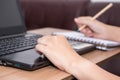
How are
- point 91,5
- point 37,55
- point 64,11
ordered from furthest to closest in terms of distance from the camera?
point 64,11
point 91,5
point 37,55

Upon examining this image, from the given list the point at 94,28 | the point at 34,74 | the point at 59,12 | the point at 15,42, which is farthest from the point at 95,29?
the point at 59,12

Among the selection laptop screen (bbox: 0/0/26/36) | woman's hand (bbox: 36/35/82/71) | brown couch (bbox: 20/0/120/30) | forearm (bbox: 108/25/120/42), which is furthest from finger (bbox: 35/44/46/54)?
brown couch (bbox: 20/0/120/30)

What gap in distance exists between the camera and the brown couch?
169 cm

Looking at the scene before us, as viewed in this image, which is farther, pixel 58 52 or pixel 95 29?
pixel 95 29

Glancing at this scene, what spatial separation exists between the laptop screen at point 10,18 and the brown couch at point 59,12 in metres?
0.74

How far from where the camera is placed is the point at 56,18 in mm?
1982

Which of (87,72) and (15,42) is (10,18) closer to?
(15,42)

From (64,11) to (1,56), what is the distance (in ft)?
4.19

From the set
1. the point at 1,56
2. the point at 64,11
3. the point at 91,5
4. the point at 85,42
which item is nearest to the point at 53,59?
the point at 1,56

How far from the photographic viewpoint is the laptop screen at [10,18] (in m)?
1.00

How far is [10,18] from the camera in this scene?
1.04 m

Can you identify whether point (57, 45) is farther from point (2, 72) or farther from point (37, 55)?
Answer: point (2, 72)

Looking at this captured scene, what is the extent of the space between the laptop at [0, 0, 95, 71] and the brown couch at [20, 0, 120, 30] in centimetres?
76

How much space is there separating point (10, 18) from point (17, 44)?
24 centimetres
